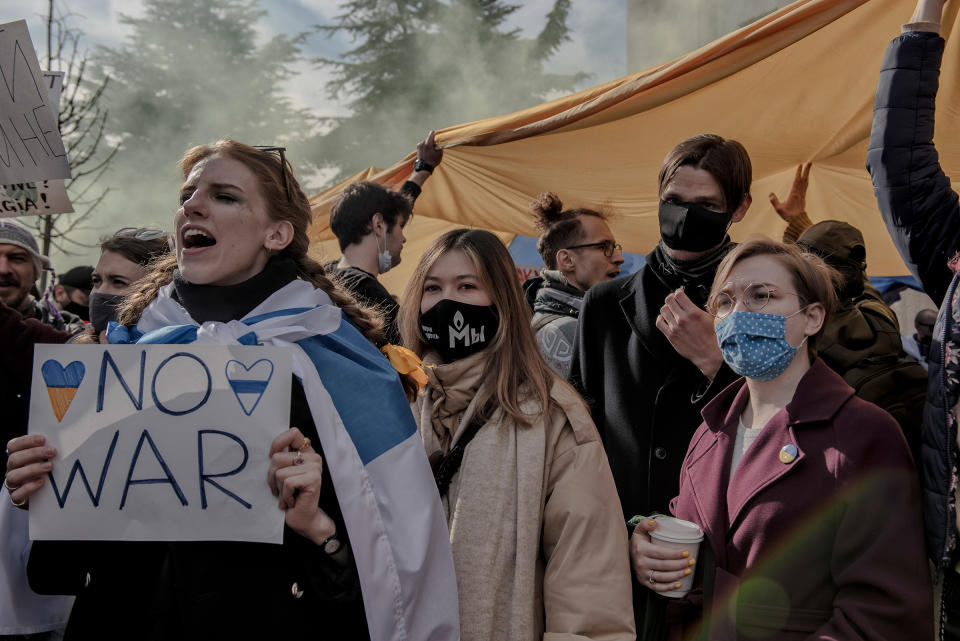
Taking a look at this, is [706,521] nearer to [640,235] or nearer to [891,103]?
[891,103]

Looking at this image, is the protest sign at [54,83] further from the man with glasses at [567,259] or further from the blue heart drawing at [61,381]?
the man with glasses at [567,259]

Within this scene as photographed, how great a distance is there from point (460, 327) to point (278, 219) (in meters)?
0.64

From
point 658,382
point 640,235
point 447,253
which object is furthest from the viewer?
point 640,235

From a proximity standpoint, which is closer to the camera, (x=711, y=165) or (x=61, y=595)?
(x=61, y=595)

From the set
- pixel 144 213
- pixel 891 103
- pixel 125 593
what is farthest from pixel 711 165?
pixel 144 213

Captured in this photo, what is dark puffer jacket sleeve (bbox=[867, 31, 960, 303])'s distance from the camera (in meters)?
2.32

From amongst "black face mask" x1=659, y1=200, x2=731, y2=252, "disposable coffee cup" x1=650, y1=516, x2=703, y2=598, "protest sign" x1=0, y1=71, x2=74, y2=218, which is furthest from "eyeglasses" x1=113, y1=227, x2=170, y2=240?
"disposable coffee cup" x1=650, y1=516, x2=703, y2=598

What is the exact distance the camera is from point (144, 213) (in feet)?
82.1

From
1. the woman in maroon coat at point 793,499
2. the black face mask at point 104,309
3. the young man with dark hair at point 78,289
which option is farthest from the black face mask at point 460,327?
the young man with dark hair at point 78,289

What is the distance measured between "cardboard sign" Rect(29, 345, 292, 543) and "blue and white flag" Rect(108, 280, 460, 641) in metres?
0.15

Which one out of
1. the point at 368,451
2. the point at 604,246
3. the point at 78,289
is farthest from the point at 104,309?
the point at 78,289

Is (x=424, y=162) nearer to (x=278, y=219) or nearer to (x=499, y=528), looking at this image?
(x=278, y=219)

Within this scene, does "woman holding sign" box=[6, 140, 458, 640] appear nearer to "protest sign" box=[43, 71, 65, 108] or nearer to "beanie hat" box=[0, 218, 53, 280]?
"protest sign" box=[43, 71, 65, 108]

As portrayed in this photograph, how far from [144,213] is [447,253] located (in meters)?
24.9
